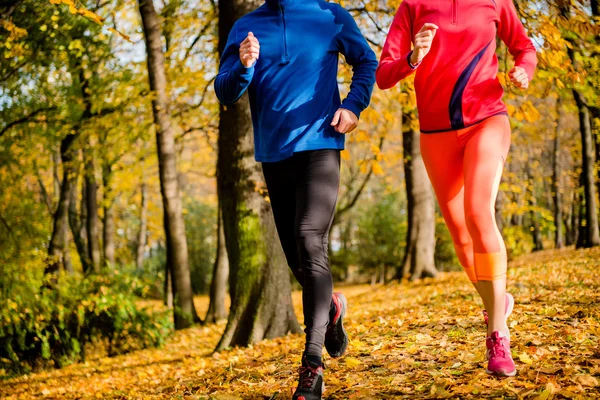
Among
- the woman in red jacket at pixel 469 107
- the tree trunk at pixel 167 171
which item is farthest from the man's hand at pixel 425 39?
the tree trunk at pixel 167 171

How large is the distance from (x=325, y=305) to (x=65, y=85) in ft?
40.4

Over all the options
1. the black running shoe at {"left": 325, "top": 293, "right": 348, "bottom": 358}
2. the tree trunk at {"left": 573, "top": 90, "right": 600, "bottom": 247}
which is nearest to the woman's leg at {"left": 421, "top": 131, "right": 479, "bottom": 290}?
the black running shoe at {"left": 325, "top": 293, "right": 348, "bottom": 358}

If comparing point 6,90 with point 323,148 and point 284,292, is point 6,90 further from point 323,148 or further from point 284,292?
point 323,148

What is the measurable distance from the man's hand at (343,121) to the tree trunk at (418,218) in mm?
10065

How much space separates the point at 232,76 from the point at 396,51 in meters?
1.00

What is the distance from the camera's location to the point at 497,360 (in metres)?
2.98

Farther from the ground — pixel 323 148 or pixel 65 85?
pixel 65 85

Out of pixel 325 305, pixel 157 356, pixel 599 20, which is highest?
pixel 599 20

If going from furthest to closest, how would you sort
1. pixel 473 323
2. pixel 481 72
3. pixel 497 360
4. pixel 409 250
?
pixel 409 250 < pixel 473 323 < pixel 481 72 < pixel 497 360

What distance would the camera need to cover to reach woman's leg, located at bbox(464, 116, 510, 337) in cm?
308

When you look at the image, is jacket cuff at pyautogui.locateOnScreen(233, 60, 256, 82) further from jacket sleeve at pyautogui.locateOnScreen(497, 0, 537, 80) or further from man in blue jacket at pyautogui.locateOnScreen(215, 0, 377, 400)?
jacket sleeve at pyautogui.locateOnScreen(497, 0, 537, 80)

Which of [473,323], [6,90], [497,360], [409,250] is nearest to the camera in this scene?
[497,360]

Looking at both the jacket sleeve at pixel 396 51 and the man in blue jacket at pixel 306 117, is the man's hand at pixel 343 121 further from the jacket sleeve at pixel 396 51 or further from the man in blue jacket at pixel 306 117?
the jacket sleeve at pixel 396 51

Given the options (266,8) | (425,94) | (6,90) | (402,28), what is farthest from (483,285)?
(6,90)
